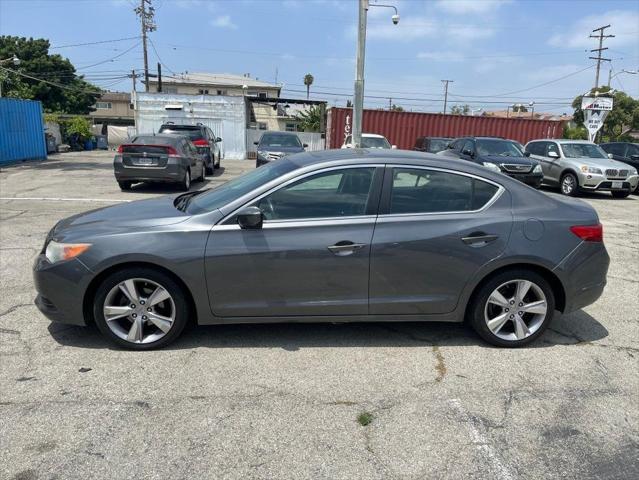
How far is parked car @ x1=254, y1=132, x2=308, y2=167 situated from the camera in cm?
1458

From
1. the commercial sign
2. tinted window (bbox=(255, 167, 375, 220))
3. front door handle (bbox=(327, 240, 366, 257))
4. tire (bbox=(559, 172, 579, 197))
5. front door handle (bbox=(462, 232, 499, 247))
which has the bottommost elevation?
tire (bbox=(559, 172, 579, 197))

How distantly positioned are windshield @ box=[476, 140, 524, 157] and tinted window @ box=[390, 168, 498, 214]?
11.3 meters

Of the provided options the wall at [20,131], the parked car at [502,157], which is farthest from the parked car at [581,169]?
the wall at [20,131]

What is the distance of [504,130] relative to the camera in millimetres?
27969

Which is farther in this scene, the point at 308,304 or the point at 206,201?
the point at 206,201

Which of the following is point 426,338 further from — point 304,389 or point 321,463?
point 321,463

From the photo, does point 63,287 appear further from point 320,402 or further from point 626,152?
point 626,152

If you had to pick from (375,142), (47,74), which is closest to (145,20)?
(47,74)

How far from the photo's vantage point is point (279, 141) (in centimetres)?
1623

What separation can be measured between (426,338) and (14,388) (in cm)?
306

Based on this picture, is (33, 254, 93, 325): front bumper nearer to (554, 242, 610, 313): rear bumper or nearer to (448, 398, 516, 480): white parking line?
(448, 398, 516, 480): white parking line

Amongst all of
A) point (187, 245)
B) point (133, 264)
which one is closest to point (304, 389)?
point (187, 245)

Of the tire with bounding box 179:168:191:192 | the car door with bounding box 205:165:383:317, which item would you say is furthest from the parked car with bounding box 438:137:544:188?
the car door with bounding box 205:165:383:317

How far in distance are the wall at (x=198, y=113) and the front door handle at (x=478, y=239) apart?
1016 inches
